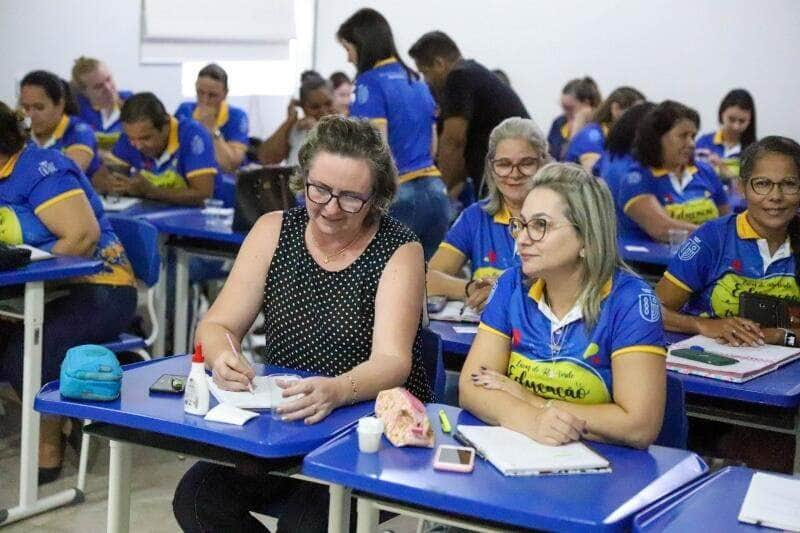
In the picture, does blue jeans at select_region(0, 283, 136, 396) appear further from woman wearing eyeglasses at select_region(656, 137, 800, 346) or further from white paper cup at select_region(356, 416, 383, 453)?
white paper cup at select_region(356, 416, 383, 453)

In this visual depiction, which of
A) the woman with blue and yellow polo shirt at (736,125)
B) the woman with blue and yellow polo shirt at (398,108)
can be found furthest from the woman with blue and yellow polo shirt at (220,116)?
the woman with blue and yellow polo shirt at (736,125)

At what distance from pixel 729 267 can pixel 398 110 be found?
232 centimetres

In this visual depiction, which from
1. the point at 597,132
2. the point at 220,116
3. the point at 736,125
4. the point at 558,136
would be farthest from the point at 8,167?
the point at 558,136

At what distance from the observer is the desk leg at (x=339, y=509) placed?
2309 millimetres

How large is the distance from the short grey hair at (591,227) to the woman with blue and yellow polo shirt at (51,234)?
6.56 ft

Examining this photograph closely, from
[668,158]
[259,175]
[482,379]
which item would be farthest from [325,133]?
[668,158]

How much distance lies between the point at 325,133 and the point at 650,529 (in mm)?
1286

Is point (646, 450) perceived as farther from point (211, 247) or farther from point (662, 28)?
point (662, 28)

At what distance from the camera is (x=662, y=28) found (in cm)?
968

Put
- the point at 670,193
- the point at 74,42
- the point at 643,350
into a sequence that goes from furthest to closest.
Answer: the point at 74,42
the point at 670,193
the point at 643,350

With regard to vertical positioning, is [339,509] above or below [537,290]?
below

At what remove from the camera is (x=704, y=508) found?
2107mm

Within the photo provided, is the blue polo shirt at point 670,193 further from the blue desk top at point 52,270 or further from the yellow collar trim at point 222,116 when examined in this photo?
the yellow collar trim at point 222,116

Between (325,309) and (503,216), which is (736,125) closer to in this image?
(503,216)
